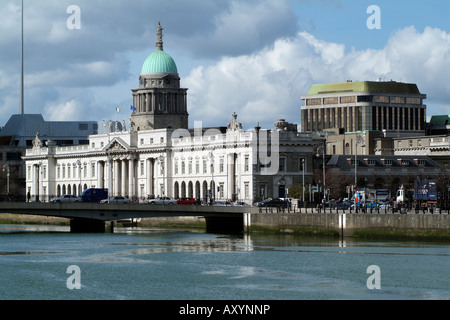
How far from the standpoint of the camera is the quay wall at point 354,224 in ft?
322

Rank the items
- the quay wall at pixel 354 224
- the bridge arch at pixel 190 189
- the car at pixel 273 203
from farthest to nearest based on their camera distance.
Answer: the bridge arch at pixel 190 189 → the car at pixel 273 203 → the quay wall at pixel 354 224

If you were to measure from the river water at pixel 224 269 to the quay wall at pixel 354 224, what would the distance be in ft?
5.74

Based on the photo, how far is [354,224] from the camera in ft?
340

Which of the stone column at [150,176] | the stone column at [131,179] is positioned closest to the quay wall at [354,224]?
the stone column at [150,176]

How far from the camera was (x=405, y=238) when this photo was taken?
9969cm

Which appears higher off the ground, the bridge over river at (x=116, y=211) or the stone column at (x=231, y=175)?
the stone column at (x=231, y=175)

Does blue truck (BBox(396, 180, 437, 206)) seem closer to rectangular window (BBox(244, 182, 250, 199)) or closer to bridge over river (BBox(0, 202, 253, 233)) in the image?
bridge over river (BBox(0, 202, 253, 233))

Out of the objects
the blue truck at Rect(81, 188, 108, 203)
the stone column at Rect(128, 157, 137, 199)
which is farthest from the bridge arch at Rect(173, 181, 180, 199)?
the blue truck at Rect(81, 188, 108, 203)

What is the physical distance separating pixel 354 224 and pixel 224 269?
85.1ft

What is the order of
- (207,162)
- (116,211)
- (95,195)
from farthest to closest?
(207,162), (95,195), (116,211)

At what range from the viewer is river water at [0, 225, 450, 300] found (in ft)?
227

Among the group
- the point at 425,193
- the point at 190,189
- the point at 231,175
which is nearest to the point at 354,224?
the point at 425,193

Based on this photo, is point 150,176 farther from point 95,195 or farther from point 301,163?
point 301,163

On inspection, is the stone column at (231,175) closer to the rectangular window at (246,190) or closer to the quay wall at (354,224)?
the rectangular window at (246,190)
